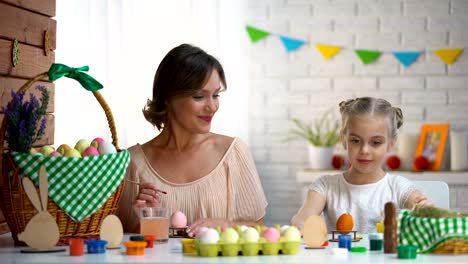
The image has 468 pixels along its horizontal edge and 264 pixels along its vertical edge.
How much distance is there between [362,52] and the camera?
17.0 ft

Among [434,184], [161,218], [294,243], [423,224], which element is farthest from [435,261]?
[434,184]

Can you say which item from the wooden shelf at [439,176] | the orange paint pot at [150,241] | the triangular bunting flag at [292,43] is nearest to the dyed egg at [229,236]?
the orange paint pot at [150,241]

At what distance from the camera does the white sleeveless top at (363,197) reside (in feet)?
9.34

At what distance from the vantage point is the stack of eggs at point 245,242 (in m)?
2.05

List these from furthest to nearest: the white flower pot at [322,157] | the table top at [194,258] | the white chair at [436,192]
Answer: the white flower pot at [322,157] → the white chair at [436,192] → the table top at [194,258]

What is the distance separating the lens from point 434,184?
2926mm

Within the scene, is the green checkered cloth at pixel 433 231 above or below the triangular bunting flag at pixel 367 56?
below

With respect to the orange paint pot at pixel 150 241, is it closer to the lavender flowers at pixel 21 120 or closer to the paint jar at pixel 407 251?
the lavender flowers at pixel 21 120

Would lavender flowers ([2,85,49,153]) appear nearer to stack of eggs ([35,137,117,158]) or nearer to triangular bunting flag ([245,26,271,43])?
stack of eggs ([35,137,117,158])

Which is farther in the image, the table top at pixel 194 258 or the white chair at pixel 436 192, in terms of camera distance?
the white chair at pixel 436 192

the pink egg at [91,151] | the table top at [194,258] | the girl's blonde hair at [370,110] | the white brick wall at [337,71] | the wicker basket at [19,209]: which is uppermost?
the white brick wall at [337,71]

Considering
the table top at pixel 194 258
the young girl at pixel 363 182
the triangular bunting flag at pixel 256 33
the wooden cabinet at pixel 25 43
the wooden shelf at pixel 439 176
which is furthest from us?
the triangular bunting flag at pixel 256 33

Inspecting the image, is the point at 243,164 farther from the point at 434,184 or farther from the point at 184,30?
the point at 184,30

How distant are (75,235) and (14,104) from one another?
0.39 meters
